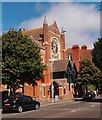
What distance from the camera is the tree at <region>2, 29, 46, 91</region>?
37781 millimetres

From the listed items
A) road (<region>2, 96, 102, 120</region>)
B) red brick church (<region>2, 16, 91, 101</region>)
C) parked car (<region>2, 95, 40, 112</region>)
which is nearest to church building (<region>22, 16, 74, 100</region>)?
red brick church (<region>2, 16, 91, 101</region>)

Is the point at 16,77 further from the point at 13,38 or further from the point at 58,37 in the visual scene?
the point at 58,37

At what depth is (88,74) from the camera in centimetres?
7131

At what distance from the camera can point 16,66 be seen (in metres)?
37.9

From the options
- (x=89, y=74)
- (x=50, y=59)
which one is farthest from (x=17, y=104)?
(x=89, y=74)

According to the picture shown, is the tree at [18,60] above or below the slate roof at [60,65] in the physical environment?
below

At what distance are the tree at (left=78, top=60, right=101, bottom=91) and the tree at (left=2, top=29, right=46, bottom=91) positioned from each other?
32.5 m

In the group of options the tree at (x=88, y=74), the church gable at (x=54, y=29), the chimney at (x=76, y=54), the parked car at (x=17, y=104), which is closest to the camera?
the parked car at (x=17, y=104)

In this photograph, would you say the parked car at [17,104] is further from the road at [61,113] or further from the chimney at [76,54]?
the chimney at [76,54]

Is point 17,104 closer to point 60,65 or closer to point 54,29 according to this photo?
point 60,65

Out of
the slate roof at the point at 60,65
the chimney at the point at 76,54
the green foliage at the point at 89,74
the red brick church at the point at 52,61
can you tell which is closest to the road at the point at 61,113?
the red brick church at the point at 52,61

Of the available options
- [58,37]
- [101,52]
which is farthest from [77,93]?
[101,52]

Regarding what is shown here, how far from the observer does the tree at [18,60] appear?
37.8 metres

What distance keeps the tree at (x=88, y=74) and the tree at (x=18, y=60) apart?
107 feet
